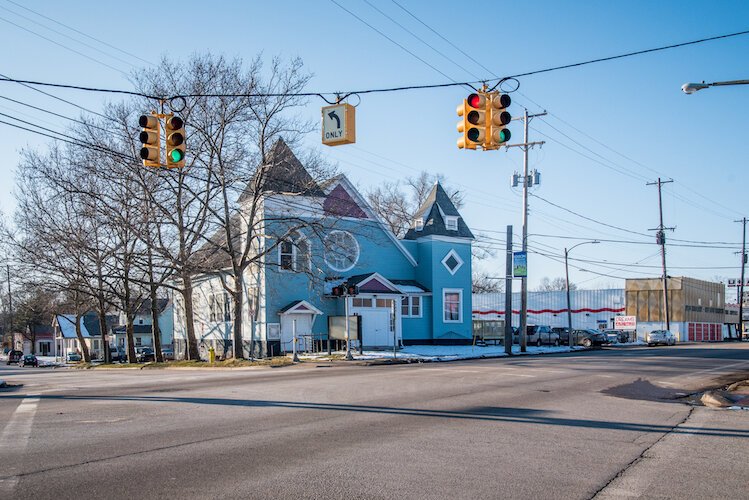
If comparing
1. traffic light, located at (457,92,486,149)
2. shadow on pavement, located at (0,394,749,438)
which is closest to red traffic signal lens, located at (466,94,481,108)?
traffic light, located at (457,92,486,149)

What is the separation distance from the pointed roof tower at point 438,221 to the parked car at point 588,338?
12349 mm

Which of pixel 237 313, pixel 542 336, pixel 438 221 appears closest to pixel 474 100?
pixel 237 313

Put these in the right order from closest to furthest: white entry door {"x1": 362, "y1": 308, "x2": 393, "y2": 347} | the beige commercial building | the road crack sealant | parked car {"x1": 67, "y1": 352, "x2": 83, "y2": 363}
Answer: the road crack sealant, white entry door {"x1": 362, "y1": 308, "x2": 393, "y2": 347}, the beige commercial building, parked car {"x1": 67, "y1": 352, "x2": 83, "y2": 363}

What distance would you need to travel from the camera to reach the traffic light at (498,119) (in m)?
14.5

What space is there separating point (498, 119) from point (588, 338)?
41.6 metres

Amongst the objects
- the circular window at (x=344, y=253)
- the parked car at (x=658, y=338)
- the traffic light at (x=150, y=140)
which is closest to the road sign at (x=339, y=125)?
the traffic light at (x=150, y=140)

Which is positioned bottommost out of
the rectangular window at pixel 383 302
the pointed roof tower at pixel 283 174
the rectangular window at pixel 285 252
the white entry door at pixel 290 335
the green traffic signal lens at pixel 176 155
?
the white entry door at pixel 290 335

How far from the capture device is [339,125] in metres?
15.5

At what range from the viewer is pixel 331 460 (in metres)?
8.77

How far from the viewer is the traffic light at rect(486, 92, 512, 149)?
14539 mm

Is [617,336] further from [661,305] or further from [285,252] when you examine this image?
[285,252]

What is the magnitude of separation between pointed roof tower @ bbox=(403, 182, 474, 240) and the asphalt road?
29.7 meters

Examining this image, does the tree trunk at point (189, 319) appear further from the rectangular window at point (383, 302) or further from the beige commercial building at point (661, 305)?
the beige commercial building at point (661, 305)

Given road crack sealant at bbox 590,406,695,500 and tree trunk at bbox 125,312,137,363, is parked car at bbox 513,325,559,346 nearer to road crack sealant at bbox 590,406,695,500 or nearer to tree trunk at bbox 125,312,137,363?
tree trunk at bbox 125,312,137,363
